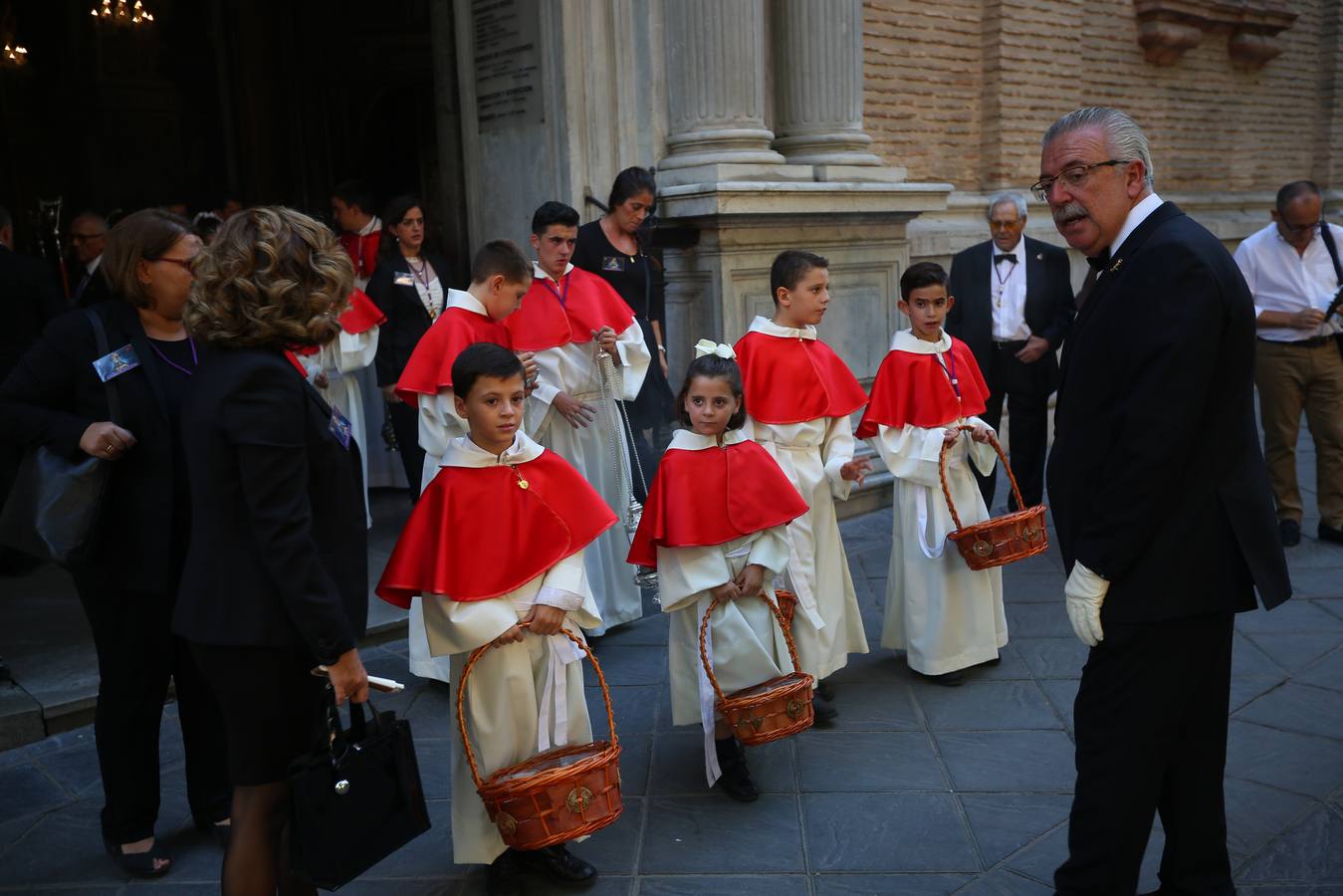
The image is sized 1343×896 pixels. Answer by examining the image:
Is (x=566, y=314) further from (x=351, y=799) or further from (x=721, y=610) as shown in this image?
(x=351, y=799)

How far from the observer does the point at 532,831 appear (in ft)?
9.37

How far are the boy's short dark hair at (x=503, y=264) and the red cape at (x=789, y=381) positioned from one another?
96 cm

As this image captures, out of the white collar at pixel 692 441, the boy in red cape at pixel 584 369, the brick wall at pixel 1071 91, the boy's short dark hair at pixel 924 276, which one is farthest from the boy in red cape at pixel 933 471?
the brick wall at pixel 1071 91

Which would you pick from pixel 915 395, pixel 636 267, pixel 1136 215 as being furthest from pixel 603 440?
pixel 1136 215

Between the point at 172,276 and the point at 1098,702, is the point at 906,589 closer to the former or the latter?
the point at 1098,702

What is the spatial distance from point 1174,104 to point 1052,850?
10461 mm

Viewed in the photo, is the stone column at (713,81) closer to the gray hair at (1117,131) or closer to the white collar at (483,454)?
the white collar at (483,454)

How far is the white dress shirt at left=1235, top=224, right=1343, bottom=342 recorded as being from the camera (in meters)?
6.57

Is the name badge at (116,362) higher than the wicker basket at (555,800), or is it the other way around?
the name badge at (116,362)

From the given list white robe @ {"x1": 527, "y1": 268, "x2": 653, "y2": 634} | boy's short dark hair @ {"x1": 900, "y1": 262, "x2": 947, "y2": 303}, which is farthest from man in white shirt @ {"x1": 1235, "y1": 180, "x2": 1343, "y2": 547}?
white robe @ {"x1": 527, "y1": 268, "x2": 653, "y2": 634}

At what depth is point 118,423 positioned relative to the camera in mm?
3252

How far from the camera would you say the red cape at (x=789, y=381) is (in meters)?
4.54

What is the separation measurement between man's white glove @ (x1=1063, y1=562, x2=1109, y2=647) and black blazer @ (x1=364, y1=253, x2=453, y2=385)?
448 cm

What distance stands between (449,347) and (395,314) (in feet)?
6.64
